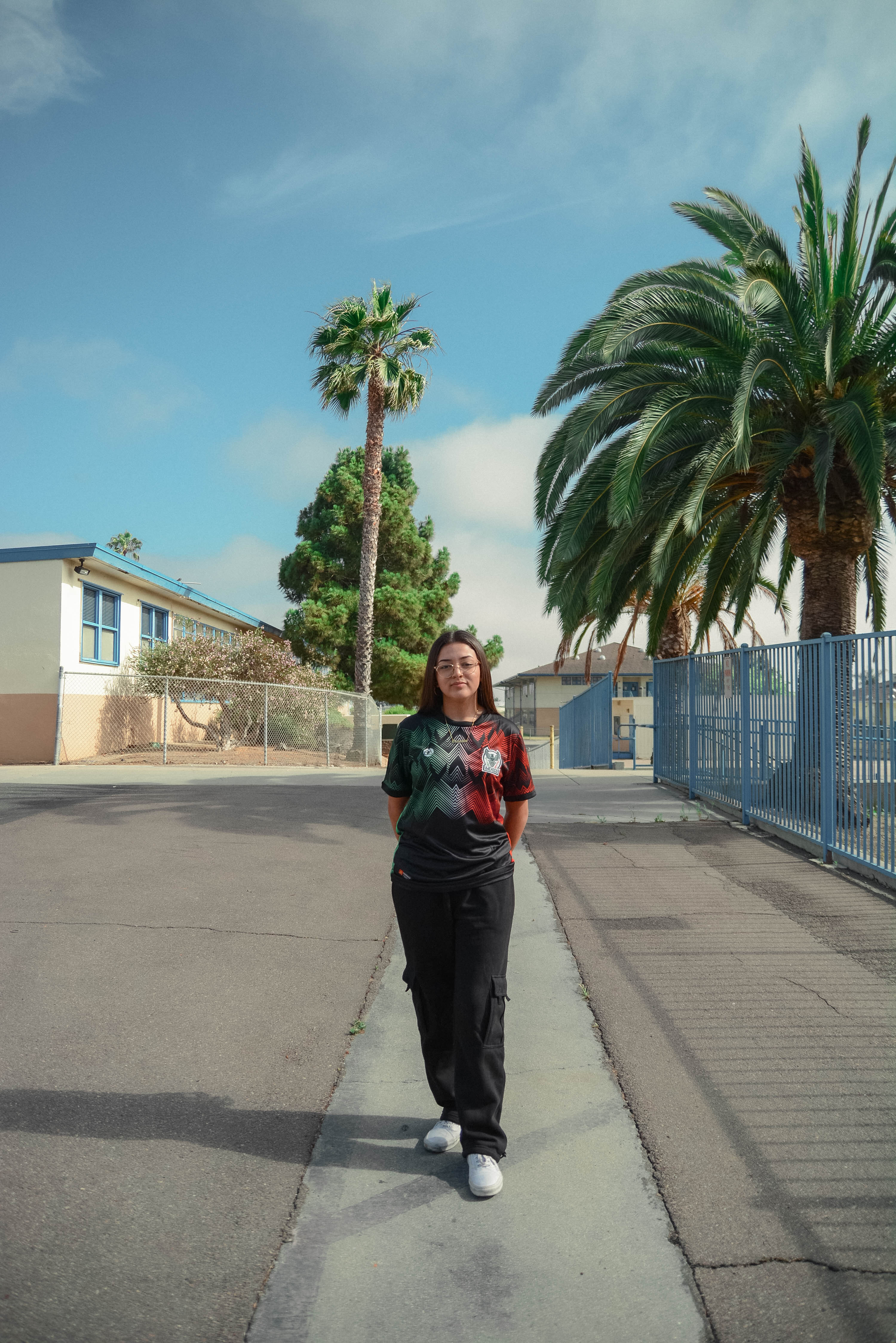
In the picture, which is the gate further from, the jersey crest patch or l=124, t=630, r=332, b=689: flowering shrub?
the jersey crest patch

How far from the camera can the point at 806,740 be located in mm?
8992

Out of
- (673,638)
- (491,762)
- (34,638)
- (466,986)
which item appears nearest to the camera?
(466,986)

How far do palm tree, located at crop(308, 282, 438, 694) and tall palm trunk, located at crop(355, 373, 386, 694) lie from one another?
0.02m

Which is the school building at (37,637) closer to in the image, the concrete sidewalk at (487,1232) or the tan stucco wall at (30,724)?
the tan stucco wall at (30,724)

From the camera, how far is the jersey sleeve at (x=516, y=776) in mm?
3463

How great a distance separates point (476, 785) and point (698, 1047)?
72.1 inches

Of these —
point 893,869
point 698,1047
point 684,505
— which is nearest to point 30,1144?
point 698,1047

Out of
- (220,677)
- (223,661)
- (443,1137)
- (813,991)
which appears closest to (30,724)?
(220,677)

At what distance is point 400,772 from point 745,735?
807cm

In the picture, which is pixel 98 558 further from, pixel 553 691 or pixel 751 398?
pixel 553 691

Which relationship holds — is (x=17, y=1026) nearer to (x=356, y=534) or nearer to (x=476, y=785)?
(x=476, y=785)

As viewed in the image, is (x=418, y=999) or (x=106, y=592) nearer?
(x=418, y=999)

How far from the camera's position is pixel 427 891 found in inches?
130

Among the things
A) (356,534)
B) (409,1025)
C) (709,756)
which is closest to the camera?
(409,1025)
